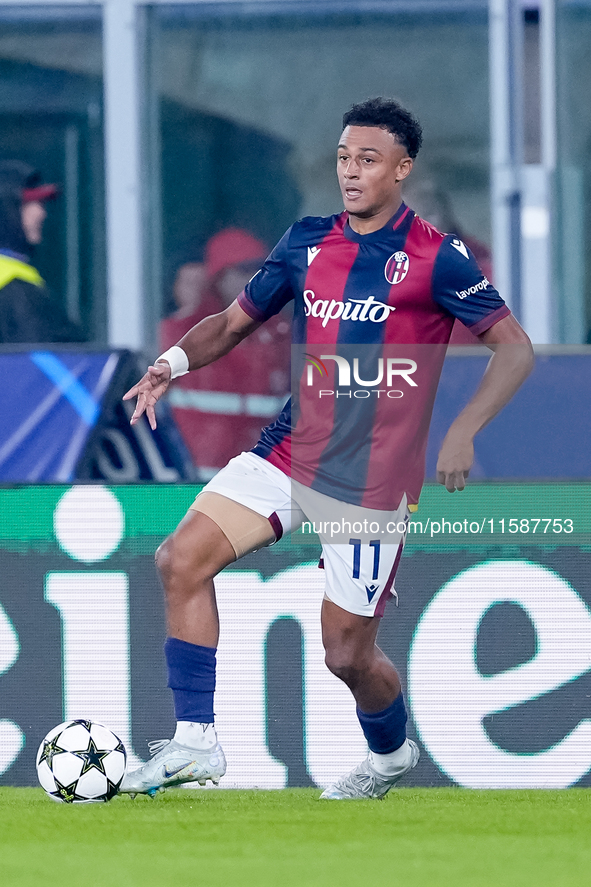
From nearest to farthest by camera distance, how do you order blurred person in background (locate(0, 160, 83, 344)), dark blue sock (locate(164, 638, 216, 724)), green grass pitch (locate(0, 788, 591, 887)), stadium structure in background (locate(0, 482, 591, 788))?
green grass pitch (locate(0, 788, 591, 887)) → dark blue sock (locate(164, 638, 216, 724)) → stadium structure in background (locate(0, 482, 591, 788)) → blurred person in background (locate(0, 160, 83, 344))

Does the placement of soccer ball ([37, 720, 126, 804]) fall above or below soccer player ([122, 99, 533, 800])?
below

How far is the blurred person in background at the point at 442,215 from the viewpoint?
19.9 ft

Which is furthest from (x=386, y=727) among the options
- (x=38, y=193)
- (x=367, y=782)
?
(x=38, y=193)

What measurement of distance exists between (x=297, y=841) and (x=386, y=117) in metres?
1.89

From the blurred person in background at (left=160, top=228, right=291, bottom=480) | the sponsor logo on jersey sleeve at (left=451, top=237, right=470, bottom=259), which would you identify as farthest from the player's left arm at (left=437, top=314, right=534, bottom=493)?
the blurred person in background at (left=160, top=228, right=291, bottom=480)

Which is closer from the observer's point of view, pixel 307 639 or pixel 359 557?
pixel 359 557

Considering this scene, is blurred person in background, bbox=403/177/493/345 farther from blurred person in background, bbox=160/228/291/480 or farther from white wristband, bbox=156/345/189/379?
white wristband, bbox=156/345/189/379

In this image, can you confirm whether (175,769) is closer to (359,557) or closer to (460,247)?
(359,557)

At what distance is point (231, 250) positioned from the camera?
6523mm

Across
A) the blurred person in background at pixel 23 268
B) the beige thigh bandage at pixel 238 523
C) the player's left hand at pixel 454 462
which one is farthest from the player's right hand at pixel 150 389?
the blurred person in background at pixel 23 268

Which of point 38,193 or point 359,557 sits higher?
point 38,193

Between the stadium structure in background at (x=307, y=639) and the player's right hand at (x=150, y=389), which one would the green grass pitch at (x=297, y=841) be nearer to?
the stadium structure in background at (x=307, y=639)

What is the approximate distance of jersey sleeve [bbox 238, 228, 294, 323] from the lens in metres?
3.85

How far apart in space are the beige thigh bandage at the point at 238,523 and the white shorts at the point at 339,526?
17mm
